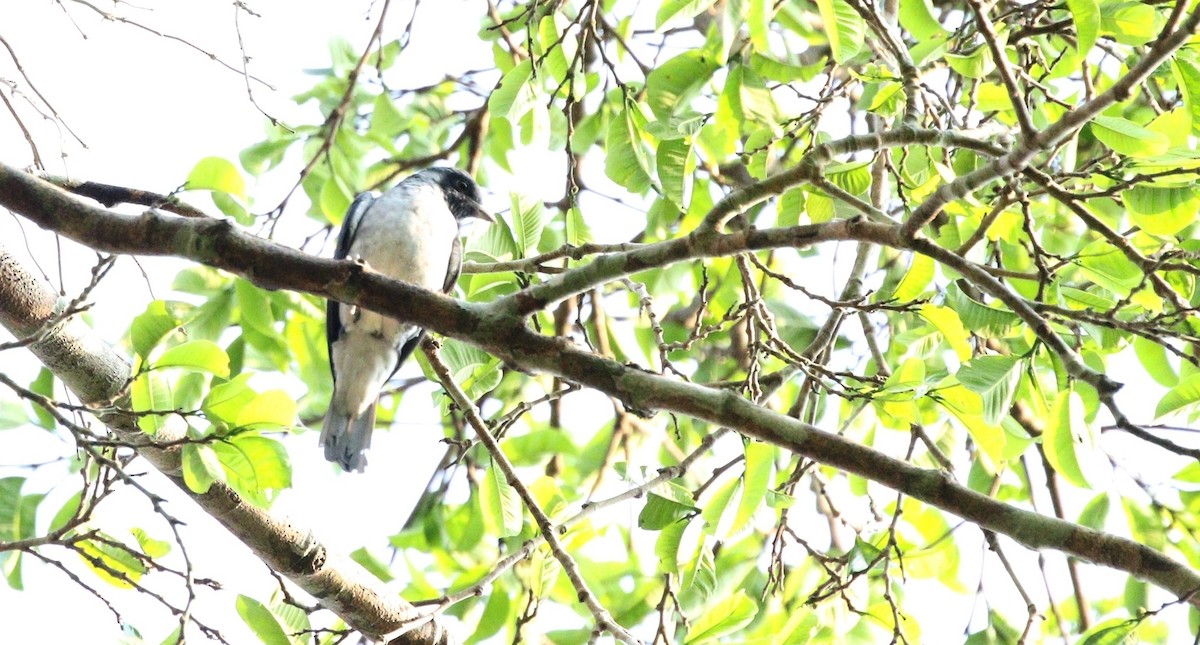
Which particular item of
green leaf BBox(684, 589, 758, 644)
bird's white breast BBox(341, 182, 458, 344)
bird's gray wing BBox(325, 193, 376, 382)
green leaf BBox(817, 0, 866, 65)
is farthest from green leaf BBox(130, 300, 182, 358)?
bird's gray wing BBox(325, 193, 376, 382)

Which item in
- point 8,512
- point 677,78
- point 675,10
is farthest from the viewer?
point 677,78

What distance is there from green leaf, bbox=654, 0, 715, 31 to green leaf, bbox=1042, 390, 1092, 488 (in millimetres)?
1373

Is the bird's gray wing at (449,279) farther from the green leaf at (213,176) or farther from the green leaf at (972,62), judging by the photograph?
the green leaf at (972,62)

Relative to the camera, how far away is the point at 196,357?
2.53 metres

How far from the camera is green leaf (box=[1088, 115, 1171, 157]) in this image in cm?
228

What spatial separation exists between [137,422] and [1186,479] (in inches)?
128

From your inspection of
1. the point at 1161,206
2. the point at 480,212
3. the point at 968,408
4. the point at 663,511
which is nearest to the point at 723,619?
the point at 663,511

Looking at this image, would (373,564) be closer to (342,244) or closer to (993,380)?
(342,244)

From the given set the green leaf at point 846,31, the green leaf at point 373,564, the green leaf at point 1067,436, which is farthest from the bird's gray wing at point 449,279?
the green leaf at point 1067,436

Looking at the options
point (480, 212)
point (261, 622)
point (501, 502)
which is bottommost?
point (261, 622)

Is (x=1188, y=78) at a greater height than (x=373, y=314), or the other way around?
(x=373, y=314)

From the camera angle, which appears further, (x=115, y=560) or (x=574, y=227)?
(x=574, y=227)

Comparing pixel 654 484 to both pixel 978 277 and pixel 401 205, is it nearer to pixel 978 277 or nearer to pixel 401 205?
pixel 978 277

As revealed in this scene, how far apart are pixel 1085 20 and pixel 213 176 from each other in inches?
93.9
